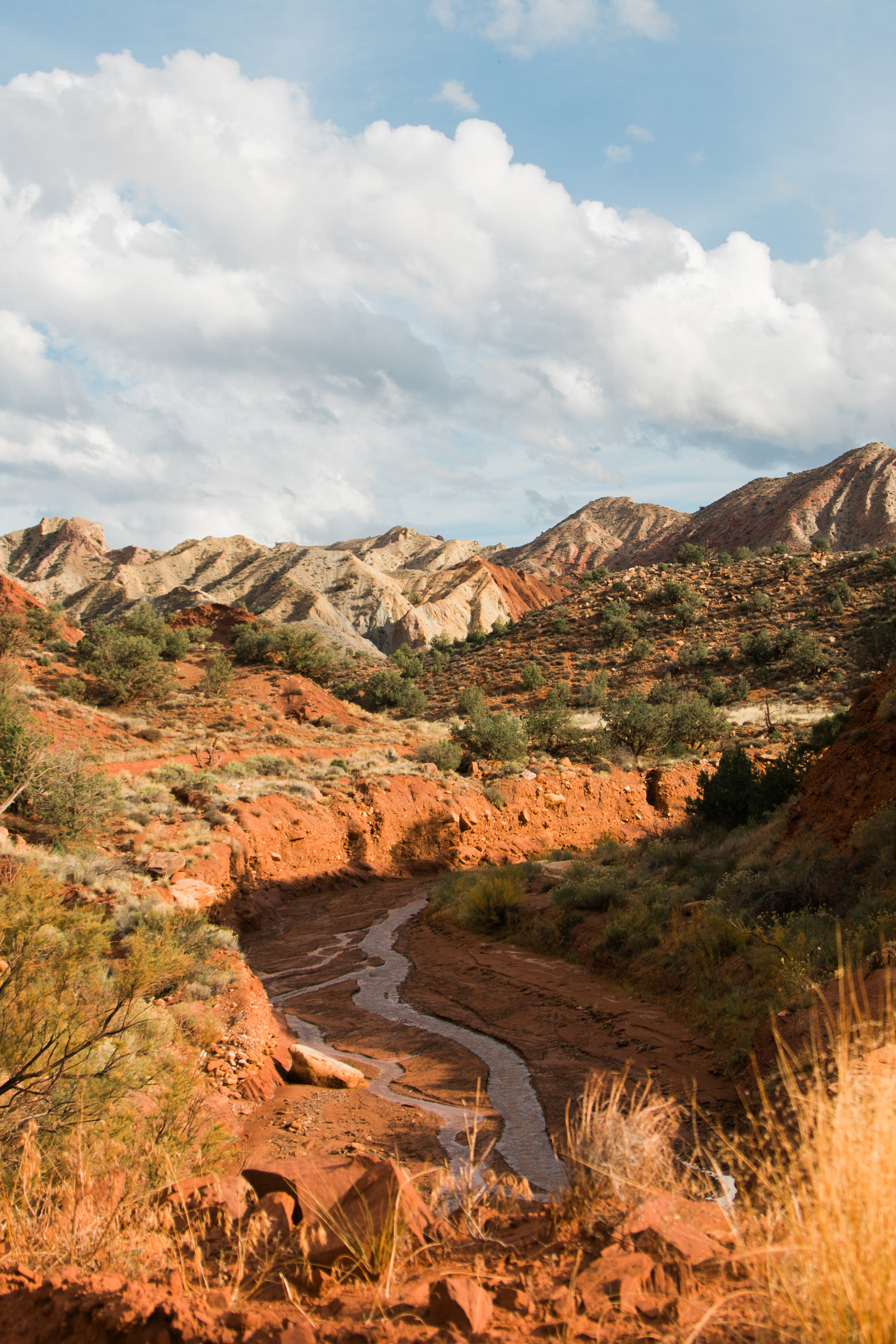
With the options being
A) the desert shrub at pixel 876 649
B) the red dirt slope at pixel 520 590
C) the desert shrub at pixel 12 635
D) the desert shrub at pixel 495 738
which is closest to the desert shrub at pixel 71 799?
the desert shrub at pixel 495 738

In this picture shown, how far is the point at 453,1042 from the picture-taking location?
8922 millimetres

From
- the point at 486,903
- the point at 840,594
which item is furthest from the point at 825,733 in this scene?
the point at 840,594

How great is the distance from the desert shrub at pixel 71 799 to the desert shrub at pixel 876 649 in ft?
Answer: 108

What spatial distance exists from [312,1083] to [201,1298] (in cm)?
522

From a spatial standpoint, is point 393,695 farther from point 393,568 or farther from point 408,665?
point 393,568

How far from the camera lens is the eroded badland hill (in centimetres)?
286

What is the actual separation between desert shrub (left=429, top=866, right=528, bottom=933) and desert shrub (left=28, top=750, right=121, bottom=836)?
729 centimetres

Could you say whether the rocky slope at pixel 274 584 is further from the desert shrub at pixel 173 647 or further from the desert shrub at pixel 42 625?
the desert shrub at pixel 42 625

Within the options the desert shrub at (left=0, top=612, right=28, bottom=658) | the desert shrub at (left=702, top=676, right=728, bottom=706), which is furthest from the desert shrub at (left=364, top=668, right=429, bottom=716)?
the desert shrub at (left=0, top=612, right=28, bottom=658)

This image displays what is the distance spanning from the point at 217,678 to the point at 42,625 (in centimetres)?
821

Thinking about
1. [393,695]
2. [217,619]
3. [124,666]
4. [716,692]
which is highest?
[217,619]

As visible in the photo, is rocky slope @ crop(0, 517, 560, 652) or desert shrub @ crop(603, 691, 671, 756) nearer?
desert shrub @ crop(603, 691, 671, 756)

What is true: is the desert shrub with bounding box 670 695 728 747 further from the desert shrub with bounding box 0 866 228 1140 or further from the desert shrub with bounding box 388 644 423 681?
the desert shrub with bounding box 0 866 228 1140

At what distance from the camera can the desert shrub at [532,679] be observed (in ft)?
139
